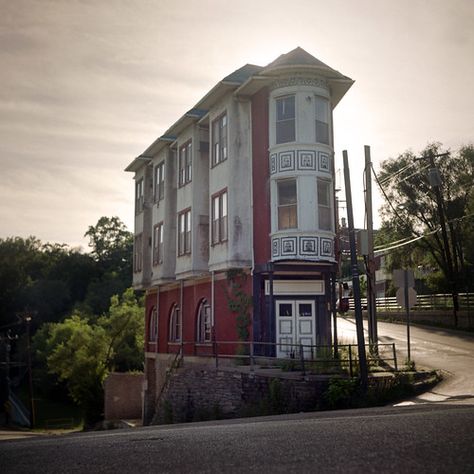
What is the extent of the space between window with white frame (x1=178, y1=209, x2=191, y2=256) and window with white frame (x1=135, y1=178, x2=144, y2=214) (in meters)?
7.40

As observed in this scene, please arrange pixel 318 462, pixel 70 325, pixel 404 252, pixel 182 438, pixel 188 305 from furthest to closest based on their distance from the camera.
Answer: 1. pixel 70 325
2. pixel 404 252
3. pixel 188 305
4. pixel 182 438
5. pixel 318 462

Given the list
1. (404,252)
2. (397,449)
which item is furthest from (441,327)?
(397,449)

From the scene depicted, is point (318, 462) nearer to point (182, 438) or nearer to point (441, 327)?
point (182, 438)

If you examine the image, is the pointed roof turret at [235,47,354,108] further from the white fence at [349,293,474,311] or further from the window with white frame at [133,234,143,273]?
the white fence at [349,293,474,311]

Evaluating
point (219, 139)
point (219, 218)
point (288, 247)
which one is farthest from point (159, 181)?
point (288, 247)

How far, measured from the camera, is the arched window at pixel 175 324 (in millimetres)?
33656

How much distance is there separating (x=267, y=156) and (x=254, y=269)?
4.60 m

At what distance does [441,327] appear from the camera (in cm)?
4109

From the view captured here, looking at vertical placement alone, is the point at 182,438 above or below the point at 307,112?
below

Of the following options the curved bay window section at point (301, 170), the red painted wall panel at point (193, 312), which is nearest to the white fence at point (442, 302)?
the red painted wall panel at point (193, 312)

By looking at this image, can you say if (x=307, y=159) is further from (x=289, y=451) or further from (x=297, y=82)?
(x=289, y=451)

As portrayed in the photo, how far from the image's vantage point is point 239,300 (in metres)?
26.1

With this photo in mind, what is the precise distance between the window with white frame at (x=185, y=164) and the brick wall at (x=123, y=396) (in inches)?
556

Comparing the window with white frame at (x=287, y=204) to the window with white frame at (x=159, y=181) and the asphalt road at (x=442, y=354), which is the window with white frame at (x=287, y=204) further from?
the window with white frame at (x=159, y=181)
